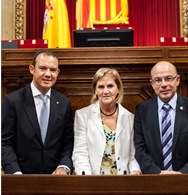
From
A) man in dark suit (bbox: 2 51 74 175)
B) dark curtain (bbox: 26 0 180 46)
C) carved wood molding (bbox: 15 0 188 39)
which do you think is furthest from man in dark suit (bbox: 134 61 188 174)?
dark curtain (bbox: 26 0 180 46)

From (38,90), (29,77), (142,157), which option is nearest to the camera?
(142,157)

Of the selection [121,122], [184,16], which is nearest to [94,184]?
[121,122]

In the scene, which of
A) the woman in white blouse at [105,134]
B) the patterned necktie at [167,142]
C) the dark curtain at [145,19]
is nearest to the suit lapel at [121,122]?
the woman in white blouse at [105,134]

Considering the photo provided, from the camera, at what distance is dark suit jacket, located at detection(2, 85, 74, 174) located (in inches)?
113

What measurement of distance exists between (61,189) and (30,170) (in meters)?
0.98

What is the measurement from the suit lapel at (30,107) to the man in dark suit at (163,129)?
0.63m

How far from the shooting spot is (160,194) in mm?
1965

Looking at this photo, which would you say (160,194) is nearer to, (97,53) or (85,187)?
(85,187)

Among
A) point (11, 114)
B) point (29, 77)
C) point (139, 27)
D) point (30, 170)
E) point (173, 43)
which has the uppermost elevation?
point (139, 27)

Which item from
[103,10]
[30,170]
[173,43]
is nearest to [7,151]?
[30,170]

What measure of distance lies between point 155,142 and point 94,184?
0.93 metres

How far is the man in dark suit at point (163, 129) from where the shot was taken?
2.78m

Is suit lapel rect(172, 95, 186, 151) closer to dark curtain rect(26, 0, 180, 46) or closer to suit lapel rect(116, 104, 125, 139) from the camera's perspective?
suit lapel rect(116, 104, 125, 139)

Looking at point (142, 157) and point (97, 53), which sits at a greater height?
point (97, 53)
